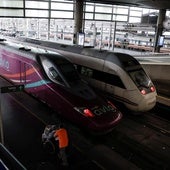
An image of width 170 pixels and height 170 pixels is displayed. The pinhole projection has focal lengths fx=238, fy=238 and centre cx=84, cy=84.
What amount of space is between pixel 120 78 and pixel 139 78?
3.05 ft

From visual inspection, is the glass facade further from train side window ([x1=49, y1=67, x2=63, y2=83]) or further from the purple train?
train side window ([x1=49, y1=67, x2=63, y2=83])

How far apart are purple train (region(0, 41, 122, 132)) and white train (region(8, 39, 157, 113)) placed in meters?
1.31

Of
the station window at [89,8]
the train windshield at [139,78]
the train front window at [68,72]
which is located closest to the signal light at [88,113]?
the train front window at [68,72]

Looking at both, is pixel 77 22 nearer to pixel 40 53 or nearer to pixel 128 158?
pixel 40 53

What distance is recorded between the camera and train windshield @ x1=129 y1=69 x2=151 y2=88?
32.3 ft

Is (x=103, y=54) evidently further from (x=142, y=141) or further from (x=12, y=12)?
(x=12, y=12)

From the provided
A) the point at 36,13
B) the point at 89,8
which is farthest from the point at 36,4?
the point at 89,8

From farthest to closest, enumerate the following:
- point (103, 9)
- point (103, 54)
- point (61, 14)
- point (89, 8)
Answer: point (103, 9) → point (89, 8) → point (61, 14) → point (103, 54)

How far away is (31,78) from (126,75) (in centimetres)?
398

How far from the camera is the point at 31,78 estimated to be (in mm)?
10102

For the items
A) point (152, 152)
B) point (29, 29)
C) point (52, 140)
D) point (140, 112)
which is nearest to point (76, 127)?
point (52, 140)

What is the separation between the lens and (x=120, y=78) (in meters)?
9.77

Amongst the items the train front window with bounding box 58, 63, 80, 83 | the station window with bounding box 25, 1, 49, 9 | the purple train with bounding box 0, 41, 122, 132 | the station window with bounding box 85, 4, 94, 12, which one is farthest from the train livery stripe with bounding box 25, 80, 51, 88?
the station window with bounding box 85, 4, 94, 12

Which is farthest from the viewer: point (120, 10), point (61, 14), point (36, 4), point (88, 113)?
point (120, 10)
